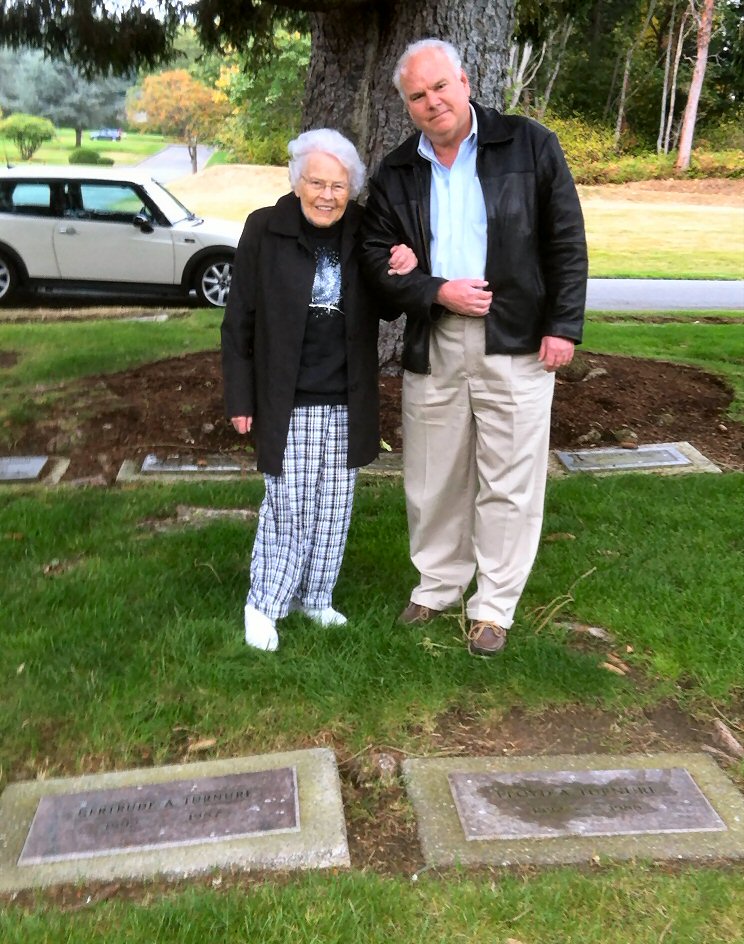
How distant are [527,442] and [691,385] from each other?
13.0 ft

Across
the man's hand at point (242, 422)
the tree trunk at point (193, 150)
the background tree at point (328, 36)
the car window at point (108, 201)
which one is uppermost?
the background tree at point (328, 36)

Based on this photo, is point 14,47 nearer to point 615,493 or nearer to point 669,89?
point 615,493

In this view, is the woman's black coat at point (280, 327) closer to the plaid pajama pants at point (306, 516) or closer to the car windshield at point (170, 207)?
the plaid pajama pants at point (306, 516)

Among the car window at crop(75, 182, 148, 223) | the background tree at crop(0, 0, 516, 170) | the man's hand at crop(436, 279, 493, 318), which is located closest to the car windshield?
the car window at crop(75, 182, 148, 223)

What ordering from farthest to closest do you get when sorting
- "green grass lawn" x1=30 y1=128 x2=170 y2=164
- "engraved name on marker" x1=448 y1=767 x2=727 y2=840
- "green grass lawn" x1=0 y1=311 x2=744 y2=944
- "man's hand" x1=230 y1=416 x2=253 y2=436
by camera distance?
"green grass lawn" x1=30 y1=128 x2=170 y2=164 < "man's hand" x1=230 y1=416 x2=253 y2=436 < "engraved name on marker" x1=448 y1=767 x2=727 y2=840 < "green grass lawn" x1=0 y1=311 x2=744 y2=944

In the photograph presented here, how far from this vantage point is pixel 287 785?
8.32 ft

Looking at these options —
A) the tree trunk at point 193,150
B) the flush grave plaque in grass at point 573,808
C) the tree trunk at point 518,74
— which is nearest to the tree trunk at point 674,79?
the tree trunk at point 518,74

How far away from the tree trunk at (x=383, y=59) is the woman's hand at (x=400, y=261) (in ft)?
9.44

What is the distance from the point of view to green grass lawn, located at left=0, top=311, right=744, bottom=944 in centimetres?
208

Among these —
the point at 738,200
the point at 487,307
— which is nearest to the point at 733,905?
the point at 487,307

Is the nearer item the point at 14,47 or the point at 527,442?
the point at 527,442

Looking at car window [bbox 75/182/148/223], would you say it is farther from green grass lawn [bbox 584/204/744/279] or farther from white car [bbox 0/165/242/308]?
green grass lawn [bbox 584/204/744/279]

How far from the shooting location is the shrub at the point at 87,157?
24734 mm

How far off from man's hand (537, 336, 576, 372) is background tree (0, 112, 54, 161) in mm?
24734
